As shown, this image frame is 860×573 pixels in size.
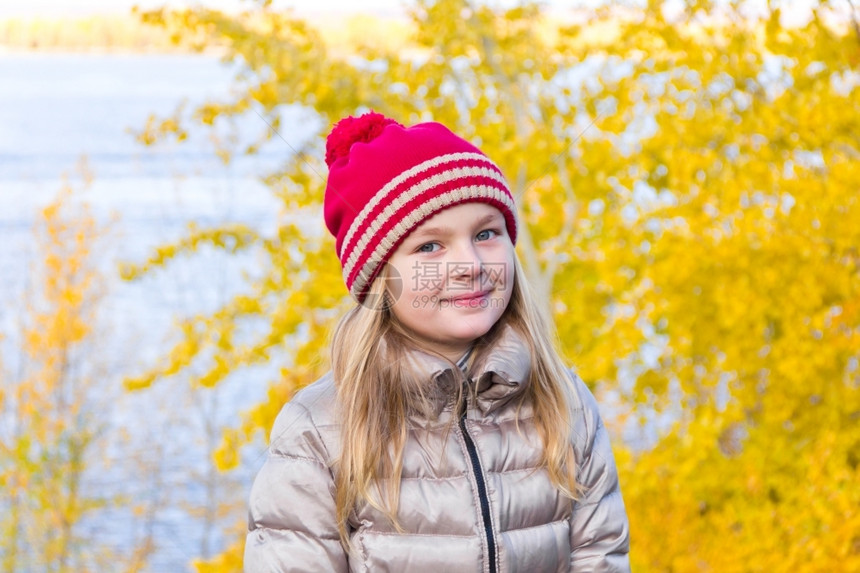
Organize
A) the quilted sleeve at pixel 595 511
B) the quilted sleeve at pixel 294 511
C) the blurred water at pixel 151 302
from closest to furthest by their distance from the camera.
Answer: the quilted sleeve at pixel 294 511, the quilted sleeve at pixel 595 511, the blurred water at pixel 151 302

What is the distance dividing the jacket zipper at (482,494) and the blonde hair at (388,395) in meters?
0.09

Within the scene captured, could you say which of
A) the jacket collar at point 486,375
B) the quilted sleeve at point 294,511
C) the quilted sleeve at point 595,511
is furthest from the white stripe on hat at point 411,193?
the quilted sleeve at point 595,511

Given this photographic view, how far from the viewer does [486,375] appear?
1810 mm

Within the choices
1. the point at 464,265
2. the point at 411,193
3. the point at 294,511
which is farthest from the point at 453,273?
the point at 294,511

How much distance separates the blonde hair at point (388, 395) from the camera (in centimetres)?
172

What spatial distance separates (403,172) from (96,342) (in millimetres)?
11568

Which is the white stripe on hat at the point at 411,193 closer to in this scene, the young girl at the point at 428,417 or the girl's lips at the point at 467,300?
the young girl at the point at 428,417

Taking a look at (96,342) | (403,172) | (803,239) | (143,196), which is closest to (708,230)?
(803,239)

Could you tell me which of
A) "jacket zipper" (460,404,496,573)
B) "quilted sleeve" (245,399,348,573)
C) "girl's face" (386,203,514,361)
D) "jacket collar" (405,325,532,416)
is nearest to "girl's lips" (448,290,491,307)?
"girl's face" (386,203,514,361)

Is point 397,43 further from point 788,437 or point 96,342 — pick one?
point 96,342

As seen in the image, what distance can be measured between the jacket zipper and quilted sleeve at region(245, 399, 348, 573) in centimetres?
26

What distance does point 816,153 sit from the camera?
411cm

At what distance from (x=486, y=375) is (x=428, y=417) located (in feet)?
0.44

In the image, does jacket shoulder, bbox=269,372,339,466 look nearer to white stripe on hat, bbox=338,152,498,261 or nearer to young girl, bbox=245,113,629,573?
young girl, bbox=245,113,629,573
